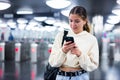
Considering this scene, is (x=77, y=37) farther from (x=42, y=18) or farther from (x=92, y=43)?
(x=42, y=18)

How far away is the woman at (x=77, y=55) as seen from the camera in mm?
2180

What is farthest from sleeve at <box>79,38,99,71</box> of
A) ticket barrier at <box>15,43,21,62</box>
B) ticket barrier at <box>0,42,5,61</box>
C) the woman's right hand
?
ticket barrier at <box>0,42,5,61</box>

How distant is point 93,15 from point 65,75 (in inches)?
639

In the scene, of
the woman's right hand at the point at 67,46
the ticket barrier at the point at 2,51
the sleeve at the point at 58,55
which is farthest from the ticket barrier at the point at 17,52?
the woman's right hand at the point at 67,46

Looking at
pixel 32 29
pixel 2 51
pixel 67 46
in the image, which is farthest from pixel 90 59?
pixel 32 29

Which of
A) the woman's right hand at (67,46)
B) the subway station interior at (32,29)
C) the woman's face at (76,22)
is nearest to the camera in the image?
the woman's right hand at (67,46)

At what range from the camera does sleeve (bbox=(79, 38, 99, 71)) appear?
2.15 metres

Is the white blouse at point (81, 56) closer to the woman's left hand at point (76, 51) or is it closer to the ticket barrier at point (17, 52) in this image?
the woman's left hand at point (76, 51)

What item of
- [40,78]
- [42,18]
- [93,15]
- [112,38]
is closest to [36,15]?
[42,18]

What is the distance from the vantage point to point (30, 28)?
1514cm

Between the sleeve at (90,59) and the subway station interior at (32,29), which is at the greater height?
the sleeve at (90,59)

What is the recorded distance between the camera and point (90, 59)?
223 cm

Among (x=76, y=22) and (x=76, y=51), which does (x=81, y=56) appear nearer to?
(x=76, y=51)

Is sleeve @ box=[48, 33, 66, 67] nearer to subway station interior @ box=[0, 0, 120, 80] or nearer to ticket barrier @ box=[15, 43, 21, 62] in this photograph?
subway station interior @ box=[0, 0, 120, 80]
